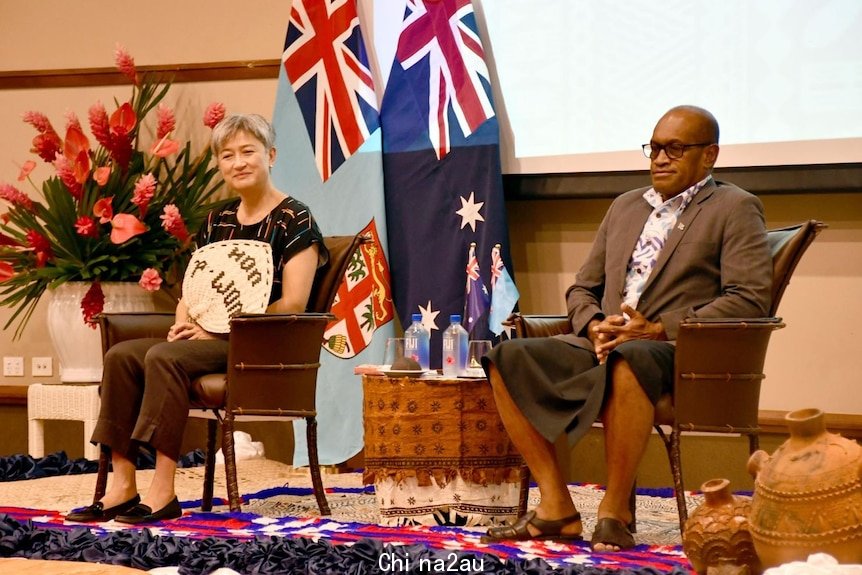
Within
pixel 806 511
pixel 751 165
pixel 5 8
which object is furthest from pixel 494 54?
pixel 806 511

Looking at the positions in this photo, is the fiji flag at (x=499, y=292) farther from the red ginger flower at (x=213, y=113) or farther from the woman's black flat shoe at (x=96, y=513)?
the woman's black flat shoe at (x=96, y=513)

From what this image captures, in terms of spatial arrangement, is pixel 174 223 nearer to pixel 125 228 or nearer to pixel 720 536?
pixel 125 228

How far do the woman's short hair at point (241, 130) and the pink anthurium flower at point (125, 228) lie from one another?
3.79ft

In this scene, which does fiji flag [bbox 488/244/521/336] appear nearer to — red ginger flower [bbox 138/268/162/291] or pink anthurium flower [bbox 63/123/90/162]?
red ginger flower [bbox 138/268/162/291]

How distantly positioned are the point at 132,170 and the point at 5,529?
258 centimetres

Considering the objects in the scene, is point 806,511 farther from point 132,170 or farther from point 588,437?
point 132,170

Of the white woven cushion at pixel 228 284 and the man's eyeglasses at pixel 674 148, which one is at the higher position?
the man's eyeglasses at pixel 674 148

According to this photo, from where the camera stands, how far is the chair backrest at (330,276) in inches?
149

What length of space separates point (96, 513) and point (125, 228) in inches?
70.5

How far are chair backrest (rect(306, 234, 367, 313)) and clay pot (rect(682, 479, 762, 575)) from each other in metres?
1.68

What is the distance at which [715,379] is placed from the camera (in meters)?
3.10

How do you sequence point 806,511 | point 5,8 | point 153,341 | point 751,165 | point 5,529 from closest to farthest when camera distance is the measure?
point 806,511, point 5,529, point 153,341, point 751,165, point 5,8

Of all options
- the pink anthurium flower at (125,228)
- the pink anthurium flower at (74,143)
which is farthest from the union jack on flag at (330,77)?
the pink anthurium flower at (74,143)

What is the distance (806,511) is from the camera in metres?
2.16
